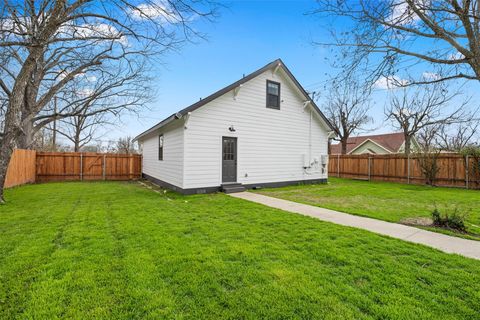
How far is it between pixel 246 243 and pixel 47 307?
8.37ft

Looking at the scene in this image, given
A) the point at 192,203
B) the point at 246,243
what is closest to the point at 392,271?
the point at 246,243

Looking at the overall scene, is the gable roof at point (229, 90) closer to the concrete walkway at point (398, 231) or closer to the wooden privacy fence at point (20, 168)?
the concrete walkway at point (398, 231)

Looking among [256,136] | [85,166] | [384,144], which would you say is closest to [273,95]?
[256,136]

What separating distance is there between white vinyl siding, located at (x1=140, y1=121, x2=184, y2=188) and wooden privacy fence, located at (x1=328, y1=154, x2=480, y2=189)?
1308 cm

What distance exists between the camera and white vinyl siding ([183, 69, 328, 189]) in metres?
9.47

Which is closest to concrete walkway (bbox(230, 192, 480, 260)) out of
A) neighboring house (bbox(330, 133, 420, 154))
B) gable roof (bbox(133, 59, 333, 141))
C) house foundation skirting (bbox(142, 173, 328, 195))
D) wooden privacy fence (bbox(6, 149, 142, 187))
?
house foundation skirting (bbox(142, 173, 328, 195))

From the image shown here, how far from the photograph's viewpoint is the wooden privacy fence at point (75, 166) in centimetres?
1298

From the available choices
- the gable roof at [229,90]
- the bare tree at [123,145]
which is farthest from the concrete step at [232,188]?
the bare tree at [123,145]

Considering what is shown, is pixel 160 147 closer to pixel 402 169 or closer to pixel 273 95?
pixel 273 95

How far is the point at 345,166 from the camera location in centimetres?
1839

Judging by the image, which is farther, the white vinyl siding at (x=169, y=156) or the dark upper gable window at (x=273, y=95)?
the dark upper gable window at (x=273, y=95)

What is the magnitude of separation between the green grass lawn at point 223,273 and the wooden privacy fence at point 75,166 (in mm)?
10466

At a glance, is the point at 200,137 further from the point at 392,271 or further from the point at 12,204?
the point at 392,271

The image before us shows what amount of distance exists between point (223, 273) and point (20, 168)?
1371 cm
